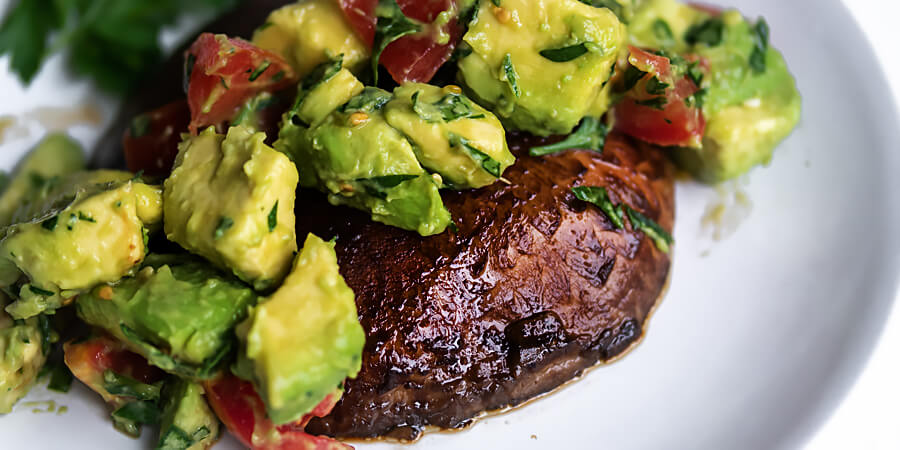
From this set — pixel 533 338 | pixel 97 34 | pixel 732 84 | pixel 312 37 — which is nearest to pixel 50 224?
pixel 312 37

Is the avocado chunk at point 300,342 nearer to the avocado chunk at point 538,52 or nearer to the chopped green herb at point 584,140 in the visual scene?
the avocado chunk at point 538,52

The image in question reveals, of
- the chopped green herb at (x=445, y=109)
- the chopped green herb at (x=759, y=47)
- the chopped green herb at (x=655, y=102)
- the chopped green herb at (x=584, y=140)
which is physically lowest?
the chopped green herb at (x=584, y=140)

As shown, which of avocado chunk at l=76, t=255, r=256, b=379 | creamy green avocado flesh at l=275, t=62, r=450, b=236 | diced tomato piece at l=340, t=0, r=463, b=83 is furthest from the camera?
diced tomato piece at l=340, t=0, r=463, b=83

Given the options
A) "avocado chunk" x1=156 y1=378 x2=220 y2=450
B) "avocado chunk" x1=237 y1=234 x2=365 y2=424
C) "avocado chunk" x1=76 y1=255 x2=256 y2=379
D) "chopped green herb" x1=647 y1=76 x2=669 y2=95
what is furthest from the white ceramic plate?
"chopped green herb" x1=647 y1=76 x2=669 y2=95

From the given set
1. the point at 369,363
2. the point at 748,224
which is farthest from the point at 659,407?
the point at 369,363

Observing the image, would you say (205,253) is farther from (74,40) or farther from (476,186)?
(74,40)

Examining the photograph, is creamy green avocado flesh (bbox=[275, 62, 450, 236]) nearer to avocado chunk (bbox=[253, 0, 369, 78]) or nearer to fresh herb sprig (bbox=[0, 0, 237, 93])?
avocado chunk (bbox=[253, 0, 369, 78])

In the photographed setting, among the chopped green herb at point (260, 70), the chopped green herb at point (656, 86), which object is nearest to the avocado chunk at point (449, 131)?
the chopped green herb at point (260, 70)
